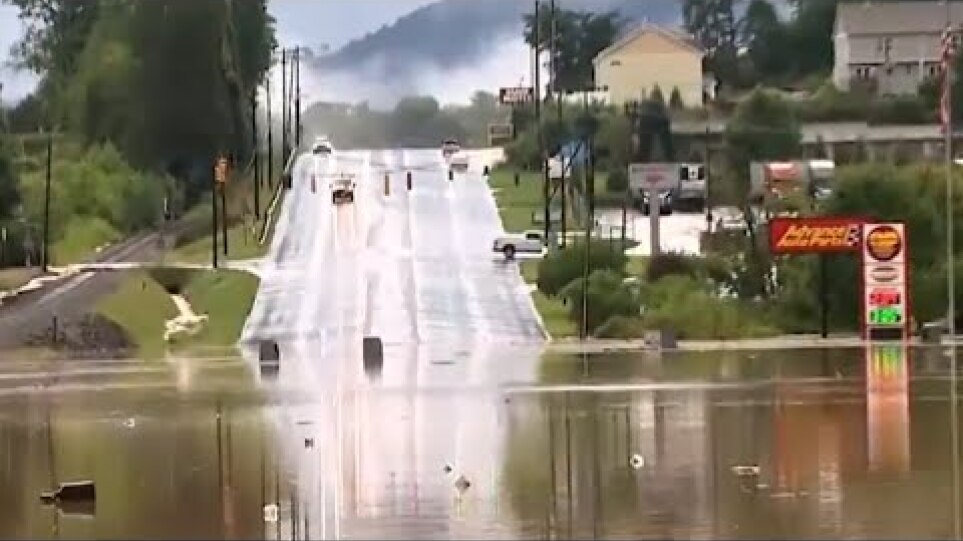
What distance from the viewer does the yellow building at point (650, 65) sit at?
137875mm

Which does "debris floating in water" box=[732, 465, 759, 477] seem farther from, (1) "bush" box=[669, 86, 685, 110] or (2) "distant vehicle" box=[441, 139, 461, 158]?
(1) "bush" box=[669, 86, 685, 110]

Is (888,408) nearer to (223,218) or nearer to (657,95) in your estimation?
(223,218)

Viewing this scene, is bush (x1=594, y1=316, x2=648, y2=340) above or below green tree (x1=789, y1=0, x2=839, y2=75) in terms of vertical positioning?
below

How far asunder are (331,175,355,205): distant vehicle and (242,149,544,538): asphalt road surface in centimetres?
43

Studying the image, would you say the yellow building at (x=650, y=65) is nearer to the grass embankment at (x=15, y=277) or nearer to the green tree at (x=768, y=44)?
the green tree at (x=768, y=44)

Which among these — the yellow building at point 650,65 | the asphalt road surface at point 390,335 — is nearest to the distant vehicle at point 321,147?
the asphalt road surface at point 390,335

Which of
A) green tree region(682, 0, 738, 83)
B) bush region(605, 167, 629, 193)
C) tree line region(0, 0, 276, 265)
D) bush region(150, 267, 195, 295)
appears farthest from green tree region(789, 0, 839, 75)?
bush region(150, 267, 195, 295)

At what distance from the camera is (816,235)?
57781 millimetres

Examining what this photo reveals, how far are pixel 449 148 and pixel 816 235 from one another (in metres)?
68.0

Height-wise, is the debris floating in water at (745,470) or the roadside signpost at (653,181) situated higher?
the roadside signpost at (653,181)

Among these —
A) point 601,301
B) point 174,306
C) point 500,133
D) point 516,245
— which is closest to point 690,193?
point 516,245

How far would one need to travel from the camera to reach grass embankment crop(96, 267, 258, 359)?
61250 millimetres

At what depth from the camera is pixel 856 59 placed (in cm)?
13450

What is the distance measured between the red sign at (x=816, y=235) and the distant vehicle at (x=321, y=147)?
69.6 m
